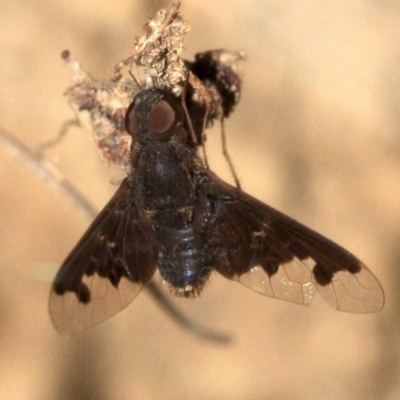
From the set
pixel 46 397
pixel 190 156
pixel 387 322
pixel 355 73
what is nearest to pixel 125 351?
pixel 46 397

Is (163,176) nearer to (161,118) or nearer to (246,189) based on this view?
(161,118)

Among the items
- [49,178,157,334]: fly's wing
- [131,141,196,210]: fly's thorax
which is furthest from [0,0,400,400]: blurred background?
[131,141,196,210]: fly's thorax

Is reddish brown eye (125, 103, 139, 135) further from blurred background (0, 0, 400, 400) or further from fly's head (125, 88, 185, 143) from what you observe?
blurred background (0, 0, 400, 400)

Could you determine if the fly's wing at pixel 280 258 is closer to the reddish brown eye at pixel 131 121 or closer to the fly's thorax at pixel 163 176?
the fly's thorax at pixel 163 176

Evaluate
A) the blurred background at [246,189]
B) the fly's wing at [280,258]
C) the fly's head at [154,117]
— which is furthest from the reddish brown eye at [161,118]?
the blurred background at [246,189]

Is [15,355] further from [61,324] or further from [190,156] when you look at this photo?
[190,156]

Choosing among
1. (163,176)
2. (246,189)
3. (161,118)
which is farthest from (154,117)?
(246,189)
